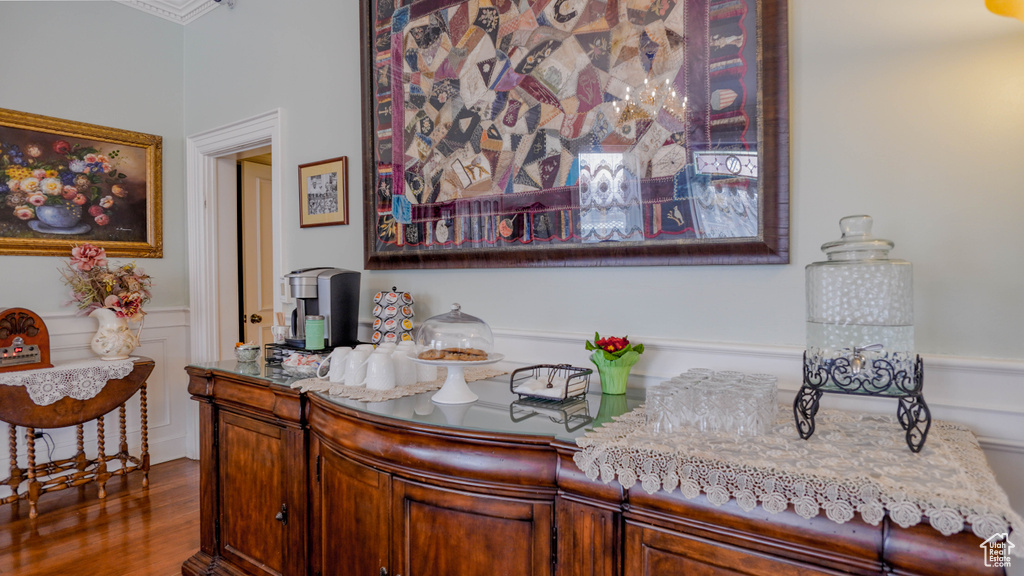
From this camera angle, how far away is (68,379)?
3078 mm

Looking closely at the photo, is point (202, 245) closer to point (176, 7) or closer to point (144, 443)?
point (144, 443)

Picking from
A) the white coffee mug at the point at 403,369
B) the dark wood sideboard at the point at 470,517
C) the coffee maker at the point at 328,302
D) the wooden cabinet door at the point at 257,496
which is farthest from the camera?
the coffee maker at the point at 328,302

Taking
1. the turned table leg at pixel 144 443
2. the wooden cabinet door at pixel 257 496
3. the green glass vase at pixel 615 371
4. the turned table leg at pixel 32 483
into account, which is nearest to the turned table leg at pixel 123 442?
the turned table leg at pixel 144 443

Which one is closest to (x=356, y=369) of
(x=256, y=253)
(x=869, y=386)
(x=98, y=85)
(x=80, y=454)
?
(x=869, y=386)

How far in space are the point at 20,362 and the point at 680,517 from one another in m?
3.64

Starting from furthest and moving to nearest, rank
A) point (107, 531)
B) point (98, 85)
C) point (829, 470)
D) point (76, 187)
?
point (98, 85)
point (76, 187)
point (107, 531)
point (829, 470)

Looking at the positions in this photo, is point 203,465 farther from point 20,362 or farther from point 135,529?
point 20,362

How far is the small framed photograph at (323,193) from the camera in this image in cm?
285

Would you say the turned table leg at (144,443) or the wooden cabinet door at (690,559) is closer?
the wooden cabinet door at (690,559)

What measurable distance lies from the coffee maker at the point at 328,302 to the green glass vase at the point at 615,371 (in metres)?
1.25

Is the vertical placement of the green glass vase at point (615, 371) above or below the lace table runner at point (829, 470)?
above

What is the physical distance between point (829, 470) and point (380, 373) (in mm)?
1315

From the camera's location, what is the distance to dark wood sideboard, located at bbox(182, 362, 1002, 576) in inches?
39.9
